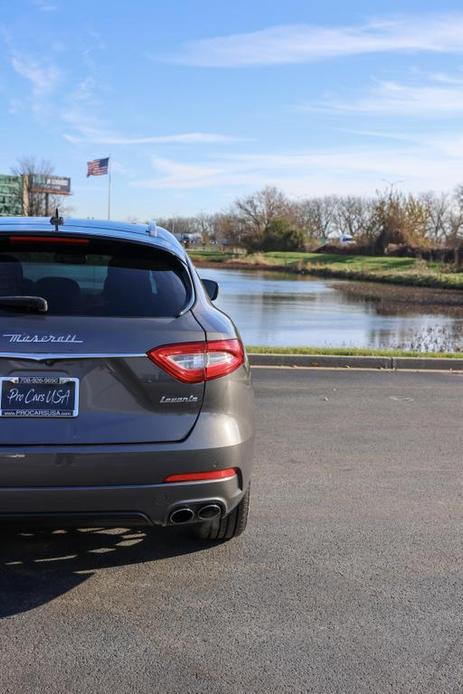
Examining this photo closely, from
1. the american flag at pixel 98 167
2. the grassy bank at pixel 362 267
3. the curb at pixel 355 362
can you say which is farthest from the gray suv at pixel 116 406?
the american flag at pixel 98 167

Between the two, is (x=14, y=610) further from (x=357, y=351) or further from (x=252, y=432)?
(x=357, y=351)

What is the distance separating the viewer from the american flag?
64.2m

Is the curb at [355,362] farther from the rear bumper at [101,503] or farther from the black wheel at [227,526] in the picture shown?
the rear bumper at [101,503]

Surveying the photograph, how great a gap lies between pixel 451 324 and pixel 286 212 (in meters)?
92.9

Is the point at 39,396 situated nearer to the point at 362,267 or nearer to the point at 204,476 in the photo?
the point at 204,476

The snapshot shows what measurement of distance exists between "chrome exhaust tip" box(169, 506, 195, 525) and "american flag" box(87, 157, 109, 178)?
63.7 metres

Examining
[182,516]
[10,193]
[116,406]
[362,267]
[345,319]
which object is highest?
[10,193]

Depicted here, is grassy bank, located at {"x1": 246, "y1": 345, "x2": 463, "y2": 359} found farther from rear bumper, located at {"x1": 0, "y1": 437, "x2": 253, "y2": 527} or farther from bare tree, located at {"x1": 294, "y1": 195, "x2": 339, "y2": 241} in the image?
bare tree, located at {"x1": 294, "y1": 195, "x2": 339, "y2": 241}

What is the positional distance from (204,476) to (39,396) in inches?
31.5

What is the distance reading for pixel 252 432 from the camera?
3527mm

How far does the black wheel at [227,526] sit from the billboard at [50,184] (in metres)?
76.6

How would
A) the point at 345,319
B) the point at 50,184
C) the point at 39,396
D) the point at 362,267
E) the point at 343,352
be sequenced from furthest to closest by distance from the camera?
the point at 50,184
the point at 362,267
the point at 345,319
the point at 343,352
the point at 39,396

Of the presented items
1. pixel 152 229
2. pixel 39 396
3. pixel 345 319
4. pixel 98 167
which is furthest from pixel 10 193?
pixel 39 396

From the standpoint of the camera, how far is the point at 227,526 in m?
3.89
